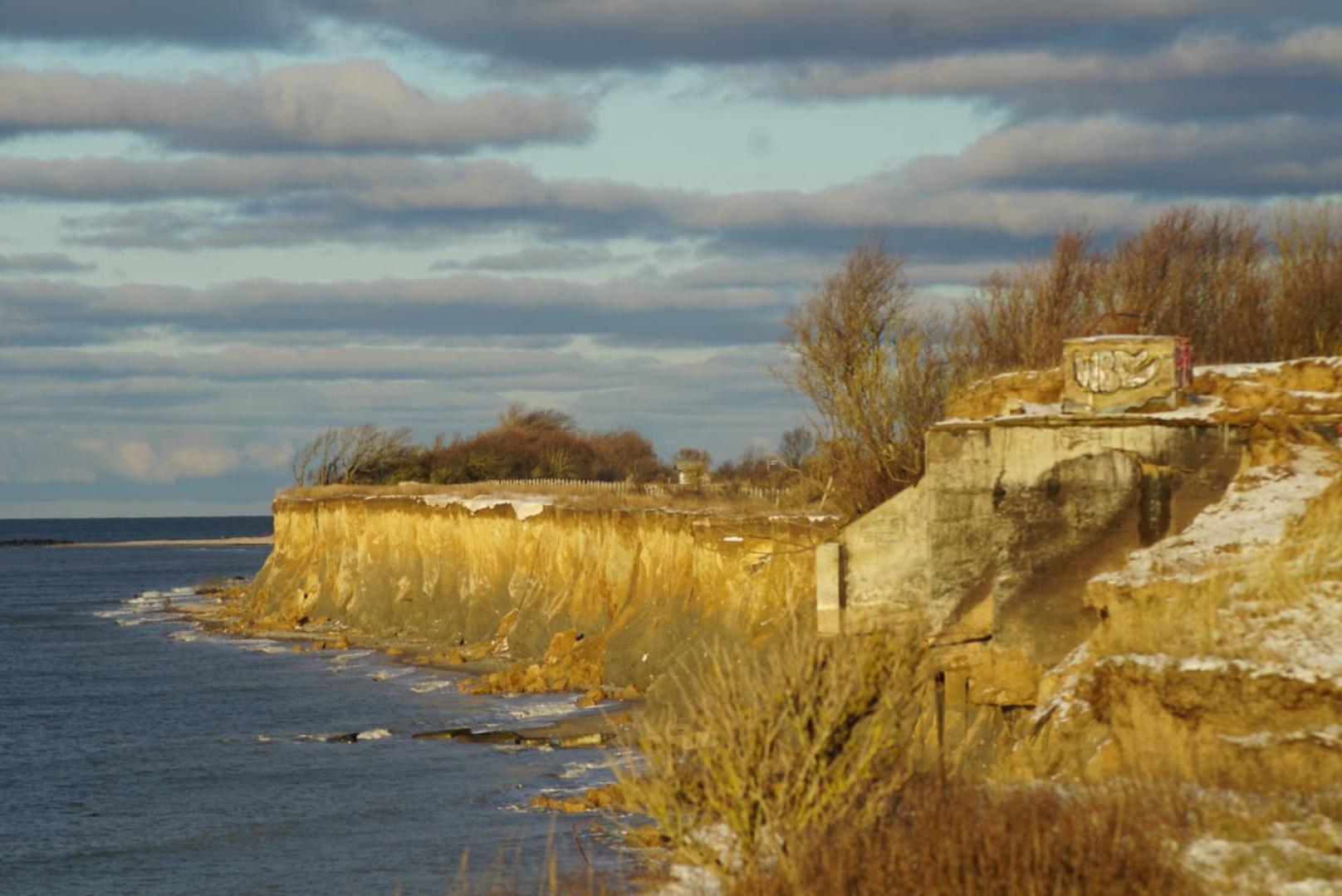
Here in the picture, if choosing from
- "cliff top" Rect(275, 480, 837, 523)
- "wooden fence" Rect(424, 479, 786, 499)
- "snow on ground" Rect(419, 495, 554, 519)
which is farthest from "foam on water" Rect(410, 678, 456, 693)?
"wooden fence" Rect(424, 479, 786, 499)

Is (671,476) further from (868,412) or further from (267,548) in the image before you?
(267,548)

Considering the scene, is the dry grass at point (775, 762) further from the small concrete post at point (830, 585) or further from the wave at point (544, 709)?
the wave at point (544, 709)

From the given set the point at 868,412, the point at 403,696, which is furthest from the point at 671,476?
the point at 868,412

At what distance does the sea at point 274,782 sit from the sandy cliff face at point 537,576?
3452 mm

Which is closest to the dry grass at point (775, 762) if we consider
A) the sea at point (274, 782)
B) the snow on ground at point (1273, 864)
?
the sea at point (274, 782)

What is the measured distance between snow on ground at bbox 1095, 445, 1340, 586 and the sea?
26.4 feet

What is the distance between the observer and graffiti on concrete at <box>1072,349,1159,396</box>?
23.3m

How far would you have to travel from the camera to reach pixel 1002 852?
33.5ft

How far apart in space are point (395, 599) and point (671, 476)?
2583 cm

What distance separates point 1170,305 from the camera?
139 ft

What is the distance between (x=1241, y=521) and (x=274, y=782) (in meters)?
19.0

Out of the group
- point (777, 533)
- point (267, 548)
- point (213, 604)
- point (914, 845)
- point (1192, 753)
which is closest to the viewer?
point (914, 845)

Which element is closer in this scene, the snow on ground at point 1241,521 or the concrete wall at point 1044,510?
the snow on ground at point 1241,521

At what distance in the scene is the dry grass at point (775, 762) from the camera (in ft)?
36.8
